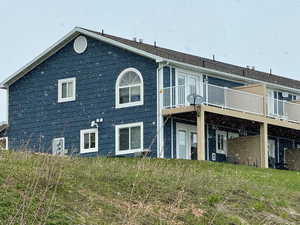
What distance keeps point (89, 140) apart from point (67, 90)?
8.87 feet

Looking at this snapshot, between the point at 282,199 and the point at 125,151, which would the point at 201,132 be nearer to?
the point at 125,151

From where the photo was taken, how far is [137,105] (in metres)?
38.5

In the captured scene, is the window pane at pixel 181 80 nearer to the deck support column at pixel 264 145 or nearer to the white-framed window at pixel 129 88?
the white-framed window at pixel 129 88

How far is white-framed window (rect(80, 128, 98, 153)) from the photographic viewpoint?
39188 millimetres

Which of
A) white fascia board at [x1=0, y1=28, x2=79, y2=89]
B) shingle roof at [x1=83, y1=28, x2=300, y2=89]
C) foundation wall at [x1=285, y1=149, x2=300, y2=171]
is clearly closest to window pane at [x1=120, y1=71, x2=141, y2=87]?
shingle roof at [x1=83, y1=28, x2=300, y2=89]

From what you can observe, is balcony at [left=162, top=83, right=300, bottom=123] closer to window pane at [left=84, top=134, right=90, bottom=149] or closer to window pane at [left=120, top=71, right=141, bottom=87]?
window pane at [left=120, top=71, right=141, bottom=87]

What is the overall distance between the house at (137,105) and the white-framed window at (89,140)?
42 millimetres

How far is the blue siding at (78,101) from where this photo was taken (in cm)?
3850

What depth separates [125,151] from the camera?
125 ft

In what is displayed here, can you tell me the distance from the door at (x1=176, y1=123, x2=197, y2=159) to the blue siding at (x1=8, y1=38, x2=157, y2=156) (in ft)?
3.94

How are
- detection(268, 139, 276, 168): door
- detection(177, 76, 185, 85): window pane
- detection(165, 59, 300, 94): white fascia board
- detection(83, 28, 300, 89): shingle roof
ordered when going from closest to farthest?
detection(165, 59, 300, 94): white fascia board, detection(177, 76, 185, 85): window pane, detection(83, 28, 300, 89): shingle roof, detection(268, 139, 276, 168): door

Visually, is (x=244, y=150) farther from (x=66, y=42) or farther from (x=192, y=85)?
(x=66, y=42)

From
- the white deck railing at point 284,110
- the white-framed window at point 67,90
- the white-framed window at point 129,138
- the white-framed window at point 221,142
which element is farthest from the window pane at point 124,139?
the white deck railing at point 284,110

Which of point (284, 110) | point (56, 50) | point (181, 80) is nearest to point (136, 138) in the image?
point (181, 80)
